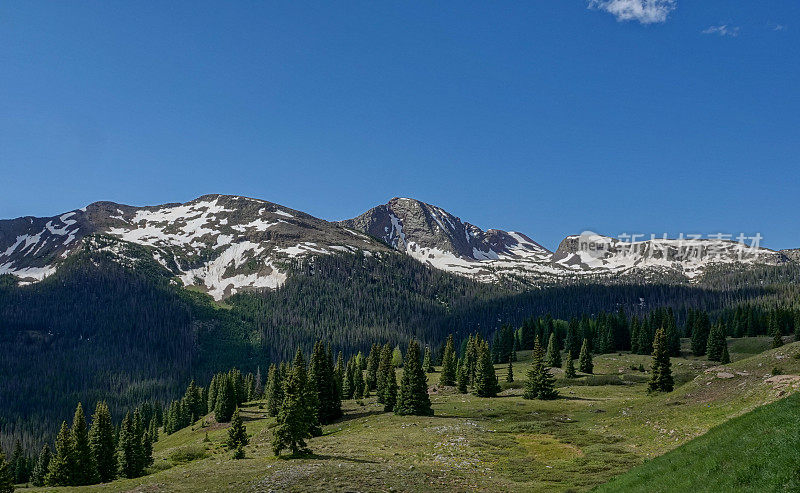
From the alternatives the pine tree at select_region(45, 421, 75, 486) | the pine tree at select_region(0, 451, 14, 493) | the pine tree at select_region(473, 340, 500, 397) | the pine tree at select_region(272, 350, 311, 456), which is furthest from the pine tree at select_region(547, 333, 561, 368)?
the pine tree at select_region(0, 451, 14, 493)

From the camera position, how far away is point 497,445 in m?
57.4

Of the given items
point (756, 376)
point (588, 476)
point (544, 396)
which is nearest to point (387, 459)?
point (588, 476)

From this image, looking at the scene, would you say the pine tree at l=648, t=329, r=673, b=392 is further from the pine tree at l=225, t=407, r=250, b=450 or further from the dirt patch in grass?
the pine tree at l=225, t=407, r=250, b=450

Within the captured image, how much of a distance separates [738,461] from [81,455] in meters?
76.1

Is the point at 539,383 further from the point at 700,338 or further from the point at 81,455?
the point at 700,338

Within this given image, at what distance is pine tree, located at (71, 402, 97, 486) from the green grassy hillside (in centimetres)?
907

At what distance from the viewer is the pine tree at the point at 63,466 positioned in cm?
6412

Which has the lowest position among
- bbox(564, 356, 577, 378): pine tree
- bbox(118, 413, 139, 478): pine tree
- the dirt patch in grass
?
bbox(118, 413, 139, 478): pine tree

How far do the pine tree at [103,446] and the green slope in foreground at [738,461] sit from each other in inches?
2764

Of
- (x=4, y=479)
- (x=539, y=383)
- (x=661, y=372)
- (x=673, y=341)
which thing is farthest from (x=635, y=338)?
(x=4, y=479)

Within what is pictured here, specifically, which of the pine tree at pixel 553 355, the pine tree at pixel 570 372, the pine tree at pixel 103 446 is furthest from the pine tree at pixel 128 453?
the pine tree at pixel 553 355

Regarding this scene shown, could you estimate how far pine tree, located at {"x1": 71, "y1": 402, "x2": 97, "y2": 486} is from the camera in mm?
65688

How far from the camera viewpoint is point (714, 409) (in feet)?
171

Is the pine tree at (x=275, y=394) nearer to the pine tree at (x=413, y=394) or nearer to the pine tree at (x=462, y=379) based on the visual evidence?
the pine tree at (x=413, y=394)
